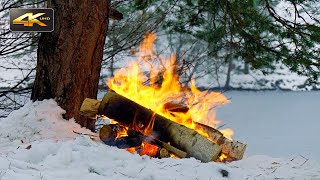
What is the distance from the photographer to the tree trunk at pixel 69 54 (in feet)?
17.0

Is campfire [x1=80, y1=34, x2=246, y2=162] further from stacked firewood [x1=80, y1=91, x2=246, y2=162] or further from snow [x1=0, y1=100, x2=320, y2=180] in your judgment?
snow [x1=0, y1=100, x2=320, y2=180]

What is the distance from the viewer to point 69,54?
17.0 feet

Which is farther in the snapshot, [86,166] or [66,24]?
[66,24]

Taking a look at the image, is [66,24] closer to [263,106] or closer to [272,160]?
[272,160]

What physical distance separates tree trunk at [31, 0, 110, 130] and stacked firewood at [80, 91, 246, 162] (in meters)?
0.53

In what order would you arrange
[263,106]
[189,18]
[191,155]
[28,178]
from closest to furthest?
[28,178], [191,155], [189,18], [263,106]

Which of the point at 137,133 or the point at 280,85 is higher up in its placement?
the point at 137,133

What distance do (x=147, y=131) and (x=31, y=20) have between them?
2.09m

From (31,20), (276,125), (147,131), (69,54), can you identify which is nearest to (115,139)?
(147,131)

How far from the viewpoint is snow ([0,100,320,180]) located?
11.7 feet

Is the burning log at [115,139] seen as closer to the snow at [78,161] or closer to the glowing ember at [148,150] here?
the glowing ember at [148,150]

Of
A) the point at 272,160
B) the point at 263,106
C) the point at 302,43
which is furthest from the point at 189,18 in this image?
the point at 263,106

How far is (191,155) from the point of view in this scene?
4.58m

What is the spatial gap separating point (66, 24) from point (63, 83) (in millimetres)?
752
